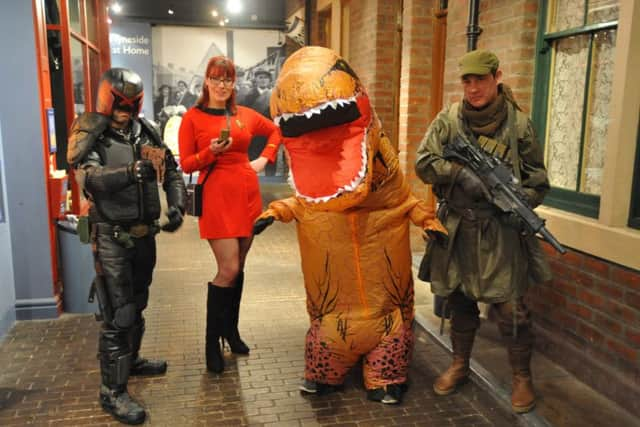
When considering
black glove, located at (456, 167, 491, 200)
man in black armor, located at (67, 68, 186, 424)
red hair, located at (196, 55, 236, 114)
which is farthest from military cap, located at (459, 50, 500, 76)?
man in black armor, located at (67, 68, 186, 424)

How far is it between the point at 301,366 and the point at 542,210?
1.75 m

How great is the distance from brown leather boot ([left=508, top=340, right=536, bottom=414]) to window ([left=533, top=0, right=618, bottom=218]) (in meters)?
0.89

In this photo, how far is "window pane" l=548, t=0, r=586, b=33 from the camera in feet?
10.7

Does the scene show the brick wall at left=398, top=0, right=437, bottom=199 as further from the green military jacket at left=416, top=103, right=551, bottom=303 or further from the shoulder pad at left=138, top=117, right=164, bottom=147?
the shoulder pad at left=138, top=117, right=164, bottom=147

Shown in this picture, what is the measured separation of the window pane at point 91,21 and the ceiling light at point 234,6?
4.27 m

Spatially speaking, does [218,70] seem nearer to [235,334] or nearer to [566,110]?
[235,334]

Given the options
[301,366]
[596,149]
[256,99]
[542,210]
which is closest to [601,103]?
[596,149]

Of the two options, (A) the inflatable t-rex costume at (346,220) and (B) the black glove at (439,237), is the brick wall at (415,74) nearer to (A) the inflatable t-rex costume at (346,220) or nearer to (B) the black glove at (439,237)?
(A) the inflatable t-rex costume at (346,220)

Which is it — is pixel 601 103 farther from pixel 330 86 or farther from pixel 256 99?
pixel 256 99

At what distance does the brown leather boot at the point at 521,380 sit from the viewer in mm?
2900

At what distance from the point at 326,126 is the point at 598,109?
1.63 meters

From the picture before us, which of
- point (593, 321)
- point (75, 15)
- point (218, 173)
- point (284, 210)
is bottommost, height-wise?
point (593, 321)

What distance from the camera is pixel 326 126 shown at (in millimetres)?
2611

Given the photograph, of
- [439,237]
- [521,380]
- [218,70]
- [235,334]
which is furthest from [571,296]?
[218,70]
